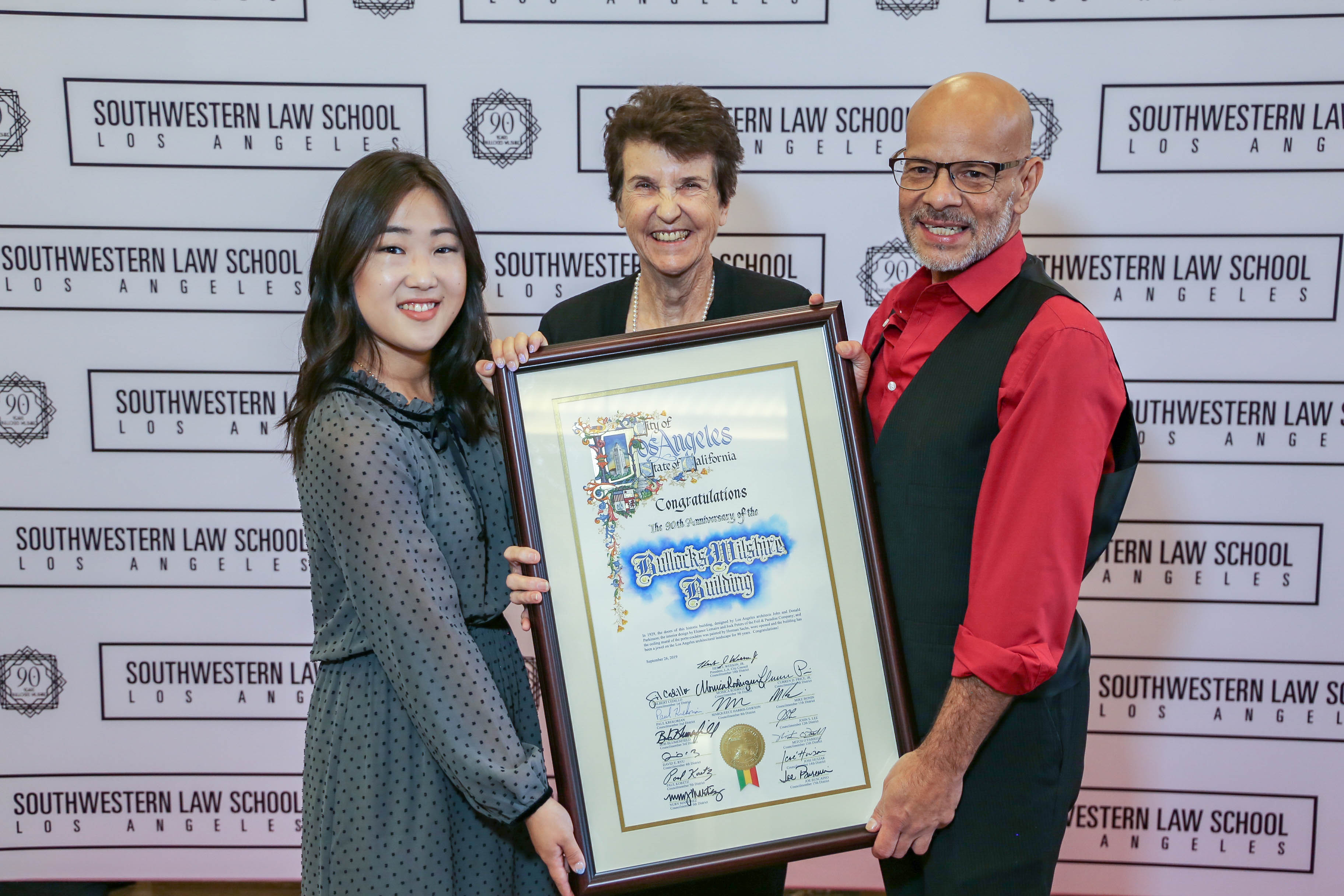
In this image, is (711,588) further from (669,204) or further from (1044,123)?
(1044,123)

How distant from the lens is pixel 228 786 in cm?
265

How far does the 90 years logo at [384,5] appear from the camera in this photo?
7.57 ft

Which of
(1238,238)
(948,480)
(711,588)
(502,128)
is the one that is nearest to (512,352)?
(711,588)

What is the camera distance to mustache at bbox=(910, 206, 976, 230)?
141 cm

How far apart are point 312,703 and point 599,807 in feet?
1.63

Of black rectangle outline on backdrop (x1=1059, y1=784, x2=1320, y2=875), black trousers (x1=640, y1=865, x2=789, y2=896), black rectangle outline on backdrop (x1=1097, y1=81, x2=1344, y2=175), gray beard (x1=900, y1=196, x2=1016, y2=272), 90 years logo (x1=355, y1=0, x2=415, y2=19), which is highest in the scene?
90 years logo (x1=355, y1=0, x2=415, y2=19)

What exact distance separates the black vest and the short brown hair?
64 centimetres

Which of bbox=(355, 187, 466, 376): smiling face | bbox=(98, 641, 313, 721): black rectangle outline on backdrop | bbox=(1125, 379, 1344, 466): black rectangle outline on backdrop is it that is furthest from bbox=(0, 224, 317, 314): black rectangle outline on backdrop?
bbox=(1125, 379, 1344, 466): black rectangle outline on backdrop

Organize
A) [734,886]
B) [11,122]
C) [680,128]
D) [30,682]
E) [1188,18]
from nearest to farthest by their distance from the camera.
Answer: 1. [680,128]
2. [734,886]
3. [1188,18]
4. [11,122]
5. [30,682]

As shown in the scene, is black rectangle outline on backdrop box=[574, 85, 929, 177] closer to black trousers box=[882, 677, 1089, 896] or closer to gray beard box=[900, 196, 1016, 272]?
gray beard box=[900, 196, 1016, 272]

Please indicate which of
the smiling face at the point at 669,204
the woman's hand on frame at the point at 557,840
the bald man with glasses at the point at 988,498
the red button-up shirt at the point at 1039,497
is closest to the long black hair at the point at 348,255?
the smiling face at the point at 669,204

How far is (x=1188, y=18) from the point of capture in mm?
2268

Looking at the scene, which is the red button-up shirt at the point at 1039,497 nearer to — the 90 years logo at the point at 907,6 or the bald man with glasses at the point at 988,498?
the bald man with glasses at the point at 988,498

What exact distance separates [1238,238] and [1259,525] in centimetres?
78
